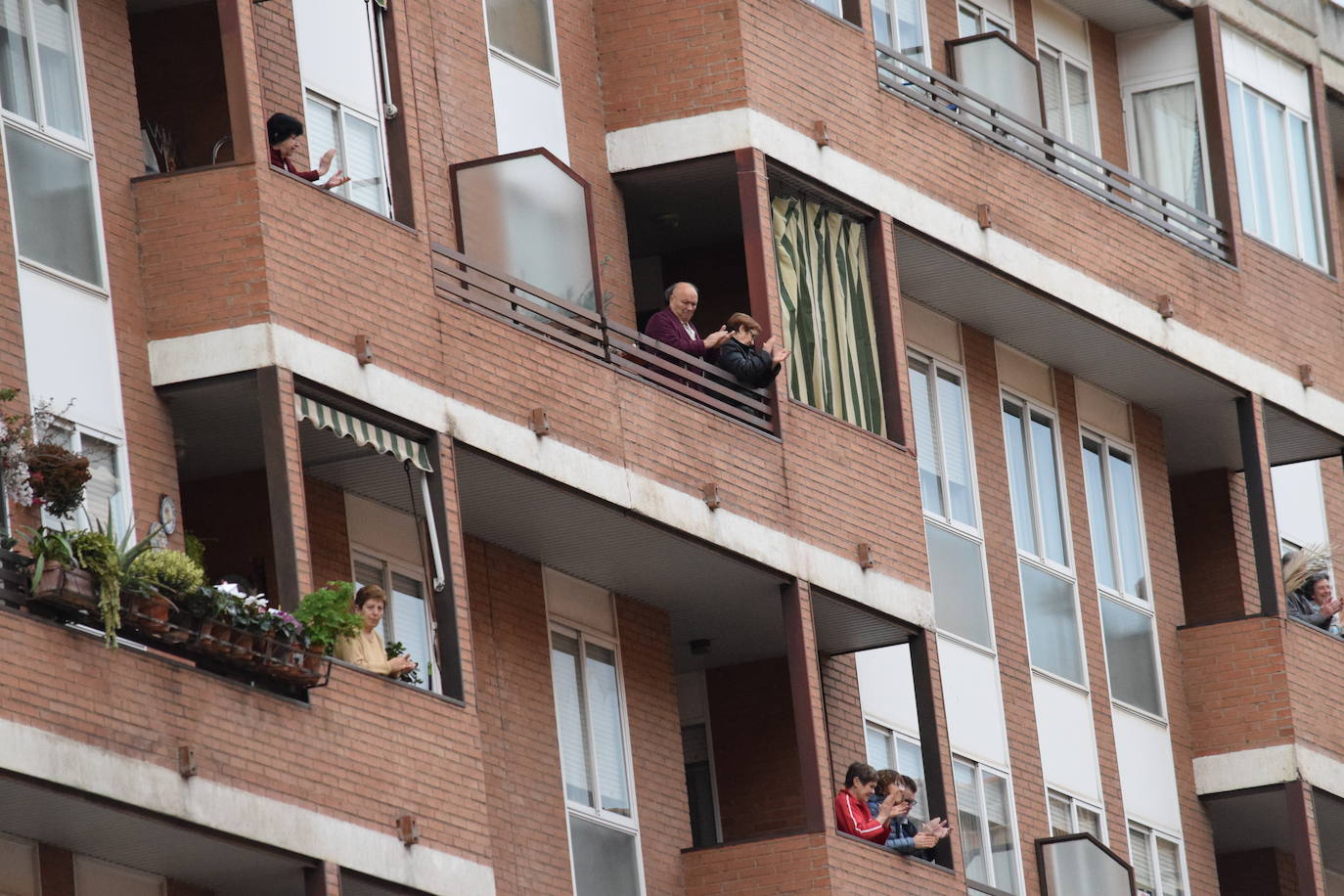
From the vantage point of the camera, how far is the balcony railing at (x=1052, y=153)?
1288 inches

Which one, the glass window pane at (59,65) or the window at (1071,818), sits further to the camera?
the window at (1071,818)

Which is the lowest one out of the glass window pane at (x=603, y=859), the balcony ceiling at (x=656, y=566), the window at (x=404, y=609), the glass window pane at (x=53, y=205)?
the glass window pane at (x=603, y=859)

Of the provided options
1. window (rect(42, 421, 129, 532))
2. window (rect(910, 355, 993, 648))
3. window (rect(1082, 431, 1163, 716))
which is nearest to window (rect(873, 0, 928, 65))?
window (rect(910, 355, 993, 648))

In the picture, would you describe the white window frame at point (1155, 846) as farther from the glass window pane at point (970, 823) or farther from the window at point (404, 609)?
the window at point (404, 609)

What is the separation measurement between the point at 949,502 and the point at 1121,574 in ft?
10.5

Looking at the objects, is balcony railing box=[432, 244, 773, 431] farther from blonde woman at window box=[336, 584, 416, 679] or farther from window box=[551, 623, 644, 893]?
blonde woman at window box=[336, 584, 416, 679]

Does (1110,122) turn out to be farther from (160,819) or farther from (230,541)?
(160,819)

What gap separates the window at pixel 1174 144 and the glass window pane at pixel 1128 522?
3.14m

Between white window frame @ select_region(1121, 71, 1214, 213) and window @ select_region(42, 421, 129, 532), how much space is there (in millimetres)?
16486

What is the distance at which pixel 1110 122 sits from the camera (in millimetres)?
37438

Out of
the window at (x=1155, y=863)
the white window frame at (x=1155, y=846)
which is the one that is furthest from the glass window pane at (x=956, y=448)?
the window at (x=1155, y=863)

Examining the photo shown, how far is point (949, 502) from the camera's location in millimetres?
32875

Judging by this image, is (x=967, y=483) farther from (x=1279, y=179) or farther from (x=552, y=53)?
(x=1279, y=179)

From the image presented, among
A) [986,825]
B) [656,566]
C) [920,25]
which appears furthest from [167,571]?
[920,25]
